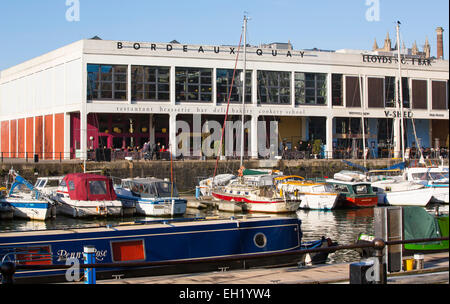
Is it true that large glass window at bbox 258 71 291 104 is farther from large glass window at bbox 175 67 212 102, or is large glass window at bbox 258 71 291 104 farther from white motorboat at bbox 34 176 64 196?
white motorboat at bbox 34 176 64 196

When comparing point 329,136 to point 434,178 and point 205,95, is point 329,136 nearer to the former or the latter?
point 205,95

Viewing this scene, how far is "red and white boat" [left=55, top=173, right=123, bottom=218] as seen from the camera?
114 feet

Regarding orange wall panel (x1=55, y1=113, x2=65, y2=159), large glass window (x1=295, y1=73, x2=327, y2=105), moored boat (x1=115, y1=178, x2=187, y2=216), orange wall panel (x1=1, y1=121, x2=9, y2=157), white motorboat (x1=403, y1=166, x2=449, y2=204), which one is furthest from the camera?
orange wall panel (x1=1, y1=121, x2=9, y2=157)

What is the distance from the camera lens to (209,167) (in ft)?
177

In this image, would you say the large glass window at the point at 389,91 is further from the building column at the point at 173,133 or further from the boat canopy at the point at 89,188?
the boat canopy at the point at 89,188

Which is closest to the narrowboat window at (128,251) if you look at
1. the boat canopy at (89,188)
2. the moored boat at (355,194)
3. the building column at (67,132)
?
the boat canopy at (89,188)

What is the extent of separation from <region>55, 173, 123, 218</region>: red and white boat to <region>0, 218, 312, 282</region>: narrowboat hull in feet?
52.4

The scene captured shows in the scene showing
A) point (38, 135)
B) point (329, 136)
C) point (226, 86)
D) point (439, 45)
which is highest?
point (439, 45)

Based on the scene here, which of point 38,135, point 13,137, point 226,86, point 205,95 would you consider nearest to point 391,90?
point 226,86

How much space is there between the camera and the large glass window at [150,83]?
188 ft

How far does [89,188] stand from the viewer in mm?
35844

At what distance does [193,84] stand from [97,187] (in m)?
24.9

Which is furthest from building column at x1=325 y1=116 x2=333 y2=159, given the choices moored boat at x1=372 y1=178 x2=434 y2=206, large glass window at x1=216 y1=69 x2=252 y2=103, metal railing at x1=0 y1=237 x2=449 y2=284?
metal railing at x1=0 y1=237 x2=449 y2=284
